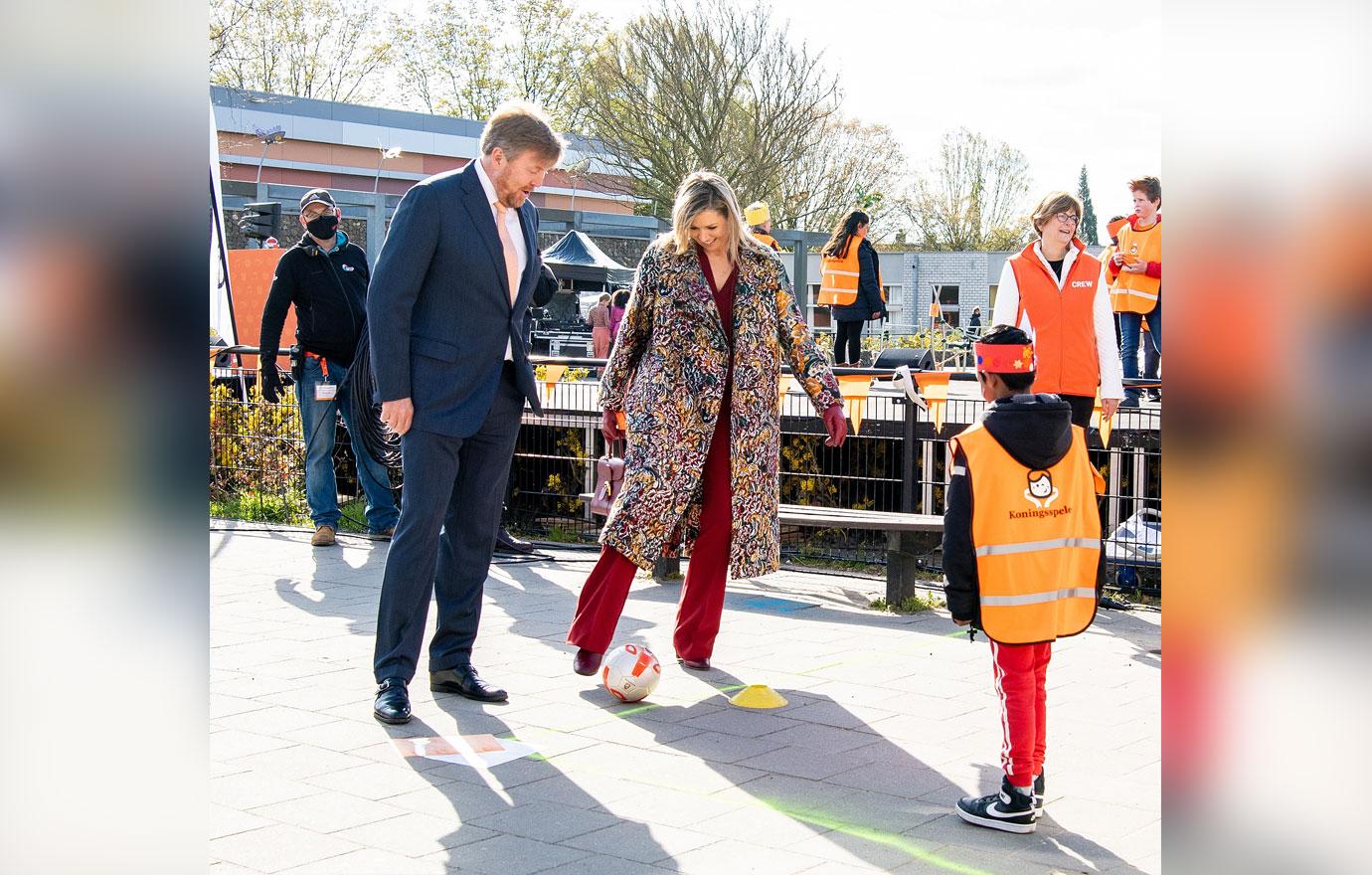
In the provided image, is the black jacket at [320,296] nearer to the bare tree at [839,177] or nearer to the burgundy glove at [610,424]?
the burgundy glove at [610,424]

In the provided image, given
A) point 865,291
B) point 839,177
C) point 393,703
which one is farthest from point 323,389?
point 839,177

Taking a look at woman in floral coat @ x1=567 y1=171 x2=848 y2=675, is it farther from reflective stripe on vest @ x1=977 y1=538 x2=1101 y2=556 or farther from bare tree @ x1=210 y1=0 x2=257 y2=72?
bare tree @ x1=210 y1=0 x2=257 y2=72

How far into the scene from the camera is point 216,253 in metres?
7.72

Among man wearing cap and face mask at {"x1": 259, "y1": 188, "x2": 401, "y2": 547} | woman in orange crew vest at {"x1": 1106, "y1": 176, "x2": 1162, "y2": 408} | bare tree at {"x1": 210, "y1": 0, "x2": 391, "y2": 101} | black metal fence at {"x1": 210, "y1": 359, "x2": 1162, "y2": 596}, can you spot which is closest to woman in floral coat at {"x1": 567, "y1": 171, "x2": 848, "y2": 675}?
black metal fence at {"x1": 210, "y1": 359, "x2": 1162, "y2": 596}

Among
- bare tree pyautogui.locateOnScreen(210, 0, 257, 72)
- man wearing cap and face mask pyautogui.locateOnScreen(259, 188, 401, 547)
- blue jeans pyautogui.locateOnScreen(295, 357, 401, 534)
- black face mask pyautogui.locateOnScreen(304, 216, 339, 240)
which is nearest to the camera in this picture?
black face mask pyautogui.locateOnScreen(304, 216, 339, 240)

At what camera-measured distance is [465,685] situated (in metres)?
5.39

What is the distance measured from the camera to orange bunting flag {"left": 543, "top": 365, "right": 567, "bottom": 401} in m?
10.3

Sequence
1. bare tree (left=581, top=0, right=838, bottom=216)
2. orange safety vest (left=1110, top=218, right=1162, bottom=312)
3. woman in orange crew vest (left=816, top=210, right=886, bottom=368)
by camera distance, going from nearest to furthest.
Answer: orange safety vest (left=1110, top=218, right=1162, bottom=312)
woman in orange crew vest (left=816, top=210, right=886, bottom=368)
bare tree (left=581, top=0, right=838, bottom=216)

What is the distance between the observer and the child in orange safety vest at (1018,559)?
3.94 metres

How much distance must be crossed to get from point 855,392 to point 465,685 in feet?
12.6

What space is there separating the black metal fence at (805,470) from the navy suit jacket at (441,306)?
8.51 ft

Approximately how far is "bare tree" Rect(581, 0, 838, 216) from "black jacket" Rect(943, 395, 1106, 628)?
34.6 metres

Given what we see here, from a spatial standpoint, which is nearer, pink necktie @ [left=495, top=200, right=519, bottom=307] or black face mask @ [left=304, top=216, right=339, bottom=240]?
pink necktie @ [left=495, top=200, right=519, bottom=307]
